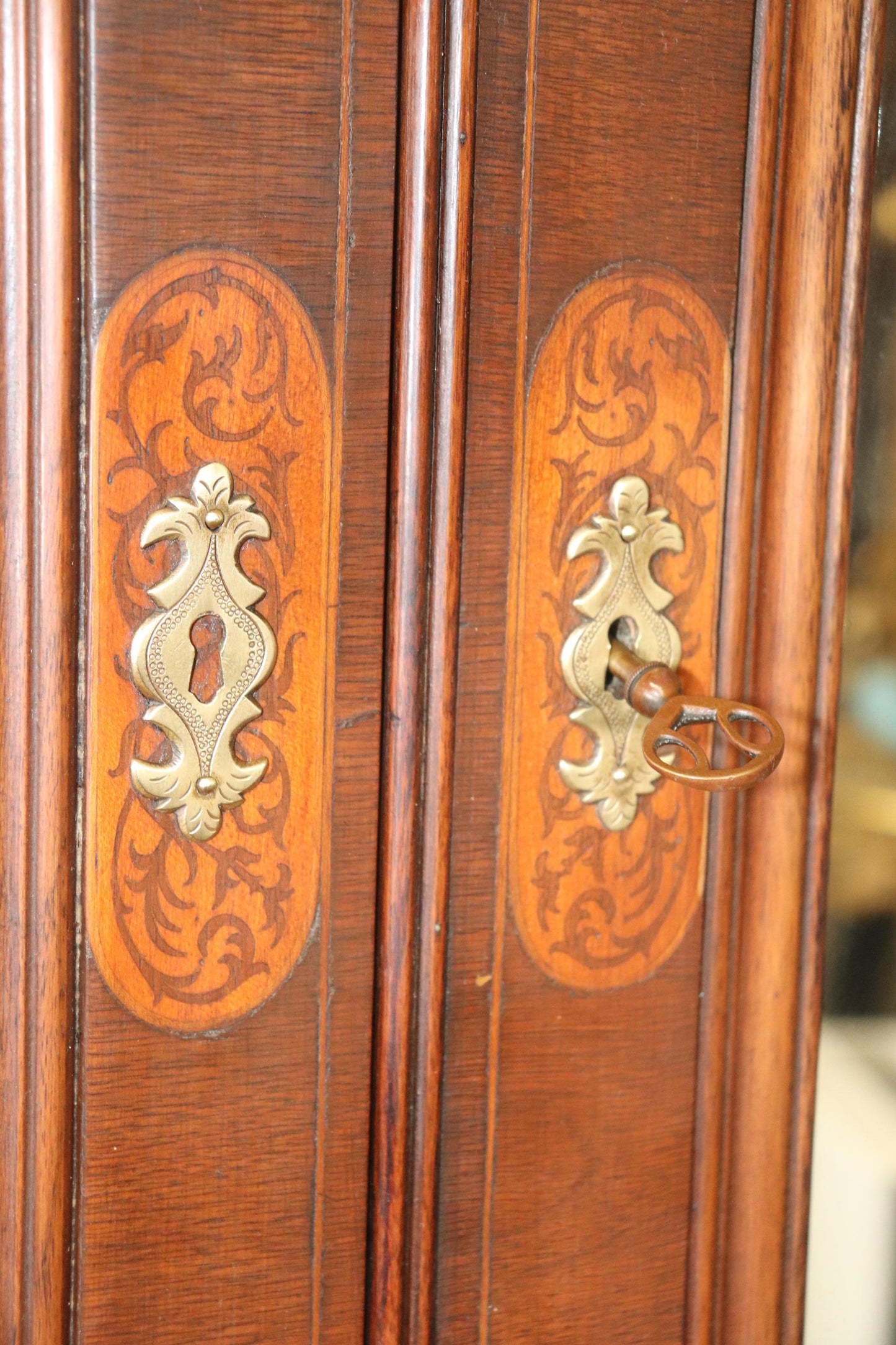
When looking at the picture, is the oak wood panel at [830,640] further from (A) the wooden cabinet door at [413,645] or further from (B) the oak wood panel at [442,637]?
(B) the oak wood panel at [442,637]

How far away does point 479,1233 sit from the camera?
0.63 metres

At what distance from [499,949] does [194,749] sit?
0.61ft

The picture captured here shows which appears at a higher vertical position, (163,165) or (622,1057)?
(163,165)

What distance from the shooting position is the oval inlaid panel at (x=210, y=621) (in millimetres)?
529

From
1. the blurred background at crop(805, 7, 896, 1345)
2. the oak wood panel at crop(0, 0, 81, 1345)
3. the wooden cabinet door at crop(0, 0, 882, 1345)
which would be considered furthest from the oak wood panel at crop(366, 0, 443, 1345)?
the blurred background at crop(805, 7, 896, 1345)

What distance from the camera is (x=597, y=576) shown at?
24.1 inches

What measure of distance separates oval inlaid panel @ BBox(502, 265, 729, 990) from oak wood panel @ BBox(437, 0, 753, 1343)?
11mm

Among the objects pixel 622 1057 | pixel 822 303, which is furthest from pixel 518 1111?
pixel 822 303

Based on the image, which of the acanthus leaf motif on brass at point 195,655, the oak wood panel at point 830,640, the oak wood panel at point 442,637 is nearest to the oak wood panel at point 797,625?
the oak wood panel at point 830,640

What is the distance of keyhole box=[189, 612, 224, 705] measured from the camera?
0.55m

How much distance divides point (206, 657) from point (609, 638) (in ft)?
0.66

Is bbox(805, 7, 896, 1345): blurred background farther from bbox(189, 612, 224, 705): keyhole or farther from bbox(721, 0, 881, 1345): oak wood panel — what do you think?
bbox(189, 612, 224, 705): keyhole

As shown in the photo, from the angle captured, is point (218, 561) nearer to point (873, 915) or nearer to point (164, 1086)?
point (164, 1086)

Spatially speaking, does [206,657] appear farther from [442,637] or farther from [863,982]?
[863,982]
